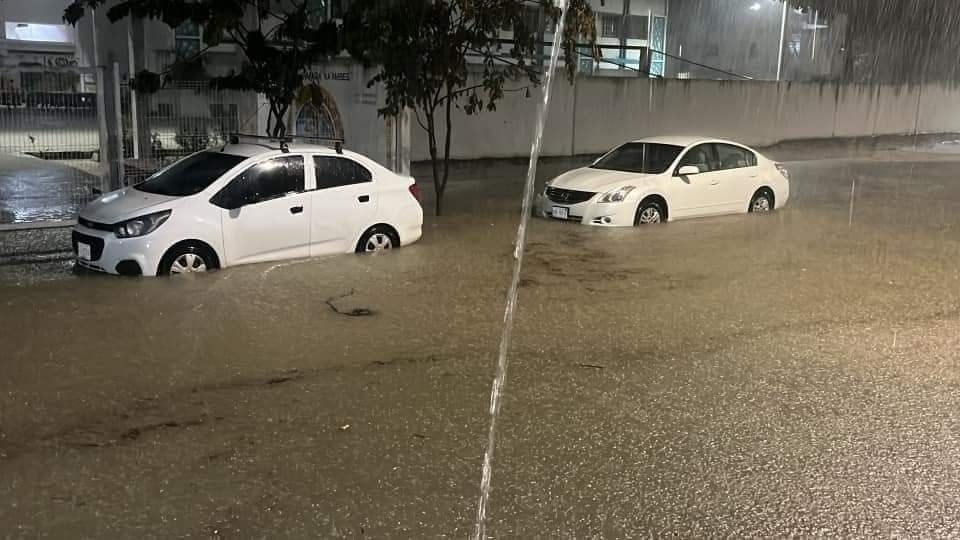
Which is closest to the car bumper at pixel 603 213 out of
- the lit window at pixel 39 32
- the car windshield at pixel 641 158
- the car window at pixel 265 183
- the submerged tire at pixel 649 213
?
the submerged tire at pixel 649 213

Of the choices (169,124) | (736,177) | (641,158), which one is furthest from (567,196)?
(169,124)

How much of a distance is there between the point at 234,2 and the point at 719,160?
7.87 m

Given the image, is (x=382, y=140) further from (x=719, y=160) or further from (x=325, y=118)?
(x=719, y=160)

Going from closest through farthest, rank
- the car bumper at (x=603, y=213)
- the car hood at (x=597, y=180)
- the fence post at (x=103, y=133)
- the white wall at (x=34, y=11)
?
the fence post at (x=103, y=133) < the car bumper at (x=603, y=213) < the car hood at (x=597, y=180) < the white wall at (x=34, y=11)

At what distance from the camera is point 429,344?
285 inches

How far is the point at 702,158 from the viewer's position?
14.3 meters

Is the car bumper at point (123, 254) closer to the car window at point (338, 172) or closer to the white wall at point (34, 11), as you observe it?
the car window at point (338, 172)

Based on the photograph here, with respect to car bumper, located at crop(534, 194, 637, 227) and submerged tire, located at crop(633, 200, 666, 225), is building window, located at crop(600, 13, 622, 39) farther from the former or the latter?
car bumper, located at crop(534, 194, 637, 227)

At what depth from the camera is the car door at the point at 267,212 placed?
9516 mm

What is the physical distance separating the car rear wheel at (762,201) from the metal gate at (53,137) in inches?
408

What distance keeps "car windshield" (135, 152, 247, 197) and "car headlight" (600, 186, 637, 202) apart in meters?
5.60

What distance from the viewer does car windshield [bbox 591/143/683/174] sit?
14.0 metres

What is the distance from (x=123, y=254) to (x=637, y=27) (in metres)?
22.5

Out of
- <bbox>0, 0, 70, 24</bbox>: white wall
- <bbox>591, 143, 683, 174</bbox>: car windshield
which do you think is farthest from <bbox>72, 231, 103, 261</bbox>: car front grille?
<bbox>0, 0, 70, 24</bbox>: white wall
